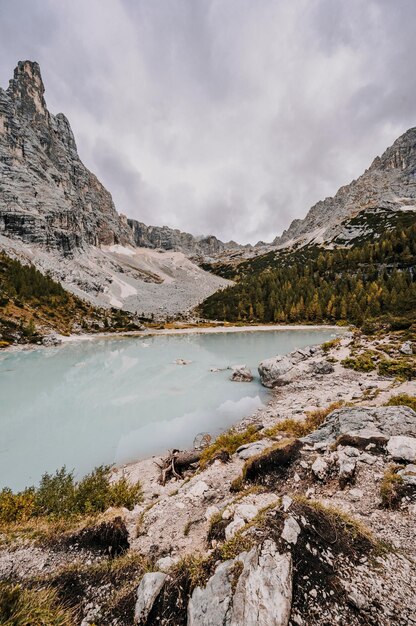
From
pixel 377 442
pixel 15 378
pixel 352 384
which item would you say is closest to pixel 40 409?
pixel 15 378

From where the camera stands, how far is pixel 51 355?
3762cm

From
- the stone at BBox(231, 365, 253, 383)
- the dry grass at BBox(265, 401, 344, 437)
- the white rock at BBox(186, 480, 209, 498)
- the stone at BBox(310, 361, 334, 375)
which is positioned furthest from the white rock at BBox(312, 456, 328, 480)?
the stone at BBox(231, 365, 253, 383)

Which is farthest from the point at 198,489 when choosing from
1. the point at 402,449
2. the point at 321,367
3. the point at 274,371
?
the point at 321,367

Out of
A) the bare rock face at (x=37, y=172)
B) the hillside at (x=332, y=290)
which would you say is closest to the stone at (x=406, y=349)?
the hillside at (x=332, y=290)

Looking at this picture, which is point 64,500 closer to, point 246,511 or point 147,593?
point 147,593

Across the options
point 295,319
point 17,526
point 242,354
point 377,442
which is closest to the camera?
point 17,526

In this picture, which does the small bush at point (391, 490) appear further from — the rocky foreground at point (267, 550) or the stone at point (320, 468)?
the stone at point (320, 468)

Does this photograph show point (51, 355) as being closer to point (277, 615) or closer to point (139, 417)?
point (139, 417)

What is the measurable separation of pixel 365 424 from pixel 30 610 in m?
8.87

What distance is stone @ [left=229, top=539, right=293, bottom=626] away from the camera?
2.71m

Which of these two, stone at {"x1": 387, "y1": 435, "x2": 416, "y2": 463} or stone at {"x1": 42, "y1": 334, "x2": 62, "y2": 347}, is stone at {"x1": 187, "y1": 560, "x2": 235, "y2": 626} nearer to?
stone at {"x1": 387, "y1": 435, "x2": 416, "y2": 463}

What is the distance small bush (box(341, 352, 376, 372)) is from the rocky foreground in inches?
464

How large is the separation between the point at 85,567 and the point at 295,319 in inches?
3120

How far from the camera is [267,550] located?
3.32 metres
